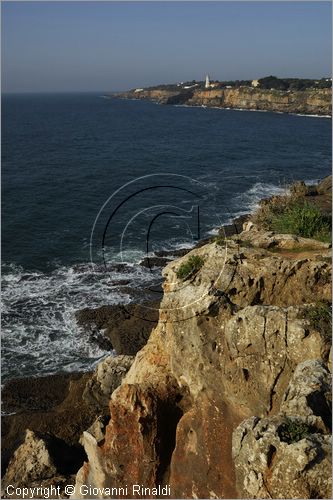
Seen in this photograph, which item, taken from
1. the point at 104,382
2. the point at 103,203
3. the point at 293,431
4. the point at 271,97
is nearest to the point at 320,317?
the point at 293,431

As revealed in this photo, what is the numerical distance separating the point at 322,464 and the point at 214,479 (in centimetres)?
351

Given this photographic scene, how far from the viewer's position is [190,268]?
12984 millimetres

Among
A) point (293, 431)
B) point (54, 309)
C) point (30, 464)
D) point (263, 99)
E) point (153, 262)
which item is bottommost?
point (30, 464)

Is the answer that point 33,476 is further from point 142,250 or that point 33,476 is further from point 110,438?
point 142,250

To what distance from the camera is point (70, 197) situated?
51.8m

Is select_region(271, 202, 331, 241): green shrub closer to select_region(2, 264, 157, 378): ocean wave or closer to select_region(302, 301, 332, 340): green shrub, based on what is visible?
select_region(302, 301, 332, 340): green shrub

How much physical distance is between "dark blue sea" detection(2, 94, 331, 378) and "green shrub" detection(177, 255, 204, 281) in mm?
13062

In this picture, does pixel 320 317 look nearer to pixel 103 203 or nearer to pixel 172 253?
pixel 172 253

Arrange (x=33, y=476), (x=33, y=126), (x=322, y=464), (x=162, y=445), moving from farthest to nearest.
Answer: (x=33, y=126) < (x=33, y=476) < (x=162, y=445) < (x=322, y=464)

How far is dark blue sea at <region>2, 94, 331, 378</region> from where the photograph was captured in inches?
1116

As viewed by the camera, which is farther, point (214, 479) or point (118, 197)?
point (118, 197)

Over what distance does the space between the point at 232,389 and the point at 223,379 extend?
1.08 ft

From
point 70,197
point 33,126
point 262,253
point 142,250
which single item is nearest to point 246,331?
point 262,253

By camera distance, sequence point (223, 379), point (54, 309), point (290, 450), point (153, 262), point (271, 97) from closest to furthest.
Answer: point (290, 450), point (223, 379), point (54, 309), point (153, 262), point (271, 97)
